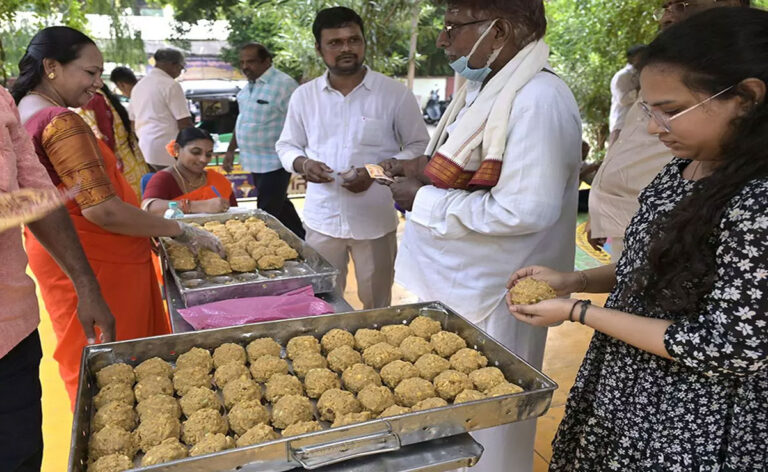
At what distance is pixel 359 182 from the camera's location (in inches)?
119

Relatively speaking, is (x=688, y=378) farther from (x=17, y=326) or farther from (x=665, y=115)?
(x=17, y=326)

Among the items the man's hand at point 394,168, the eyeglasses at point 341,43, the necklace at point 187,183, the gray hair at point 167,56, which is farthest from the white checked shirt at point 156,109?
the man's hand at point 394,168

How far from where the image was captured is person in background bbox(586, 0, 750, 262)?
7.59 ft

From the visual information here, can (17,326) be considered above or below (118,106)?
A: below

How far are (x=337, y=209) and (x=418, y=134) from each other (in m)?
0.71

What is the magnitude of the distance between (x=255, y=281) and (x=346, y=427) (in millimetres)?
1092

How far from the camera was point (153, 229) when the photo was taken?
2.10m

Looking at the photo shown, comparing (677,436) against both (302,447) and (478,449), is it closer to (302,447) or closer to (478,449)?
(478,449)

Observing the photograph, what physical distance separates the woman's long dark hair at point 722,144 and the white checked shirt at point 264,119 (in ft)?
14.5

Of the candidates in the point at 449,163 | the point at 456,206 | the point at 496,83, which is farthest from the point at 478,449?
the point at 496,83

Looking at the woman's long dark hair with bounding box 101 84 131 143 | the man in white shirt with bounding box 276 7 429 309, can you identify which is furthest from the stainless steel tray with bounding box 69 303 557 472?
the woman's long dark hair with bounding box 101 84 131 143

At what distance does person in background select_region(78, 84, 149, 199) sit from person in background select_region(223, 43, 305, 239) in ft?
3.71

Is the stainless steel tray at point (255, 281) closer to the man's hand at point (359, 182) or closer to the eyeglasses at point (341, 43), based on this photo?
the man's hand at point (359, 182)

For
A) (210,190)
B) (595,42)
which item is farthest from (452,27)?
(595,42)
